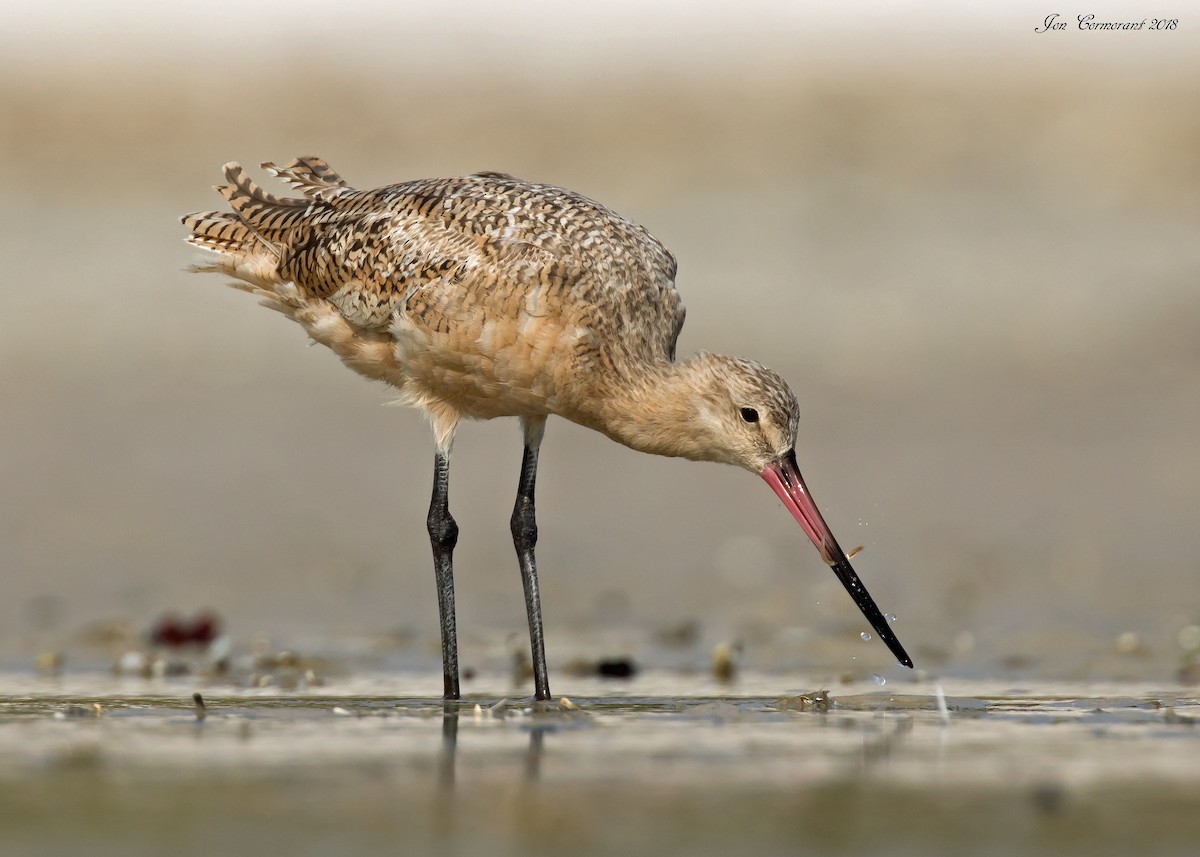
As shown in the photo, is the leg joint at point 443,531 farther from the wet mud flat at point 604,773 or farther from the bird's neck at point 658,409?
the wet mud flat at point 604,773

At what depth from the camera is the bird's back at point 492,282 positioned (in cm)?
696

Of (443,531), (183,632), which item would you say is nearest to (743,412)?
(443,531)

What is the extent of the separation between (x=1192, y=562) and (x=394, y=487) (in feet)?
14.0

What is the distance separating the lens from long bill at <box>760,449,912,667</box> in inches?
268

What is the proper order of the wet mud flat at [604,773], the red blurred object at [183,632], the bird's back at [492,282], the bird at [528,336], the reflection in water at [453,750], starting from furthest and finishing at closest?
the red blurred object at [183,632] < the bird's back at [492,282] < the bird at [528,336] < the reflection in water at [453,750] < the wet mud flat at [604,773]

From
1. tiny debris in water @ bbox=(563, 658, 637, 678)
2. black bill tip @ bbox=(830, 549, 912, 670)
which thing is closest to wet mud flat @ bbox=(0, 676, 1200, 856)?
black bill tip @ bbox=(830, 549, 912, 670)

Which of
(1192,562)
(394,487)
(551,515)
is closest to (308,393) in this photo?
(394,487)

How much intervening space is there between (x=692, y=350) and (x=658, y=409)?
28.8 ft

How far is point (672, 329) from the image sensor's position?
7.41 metres

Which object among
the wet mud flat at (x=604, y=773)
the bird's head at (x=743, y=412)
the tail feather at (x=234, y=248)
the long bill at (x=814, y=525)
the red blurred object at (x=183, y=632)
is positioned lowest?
the wet mud flat at (x=604, y=773)

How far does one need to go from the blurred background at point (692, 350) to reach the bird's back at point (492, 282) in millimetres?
1201

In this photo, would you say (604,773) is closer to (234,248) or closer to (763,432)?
(763,432)

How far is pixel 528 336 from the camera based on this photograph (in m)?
6.93

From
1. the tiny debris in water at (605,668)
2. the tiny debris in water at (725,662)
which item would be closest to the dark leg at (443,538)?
the tiny debris in water at (605,668)
